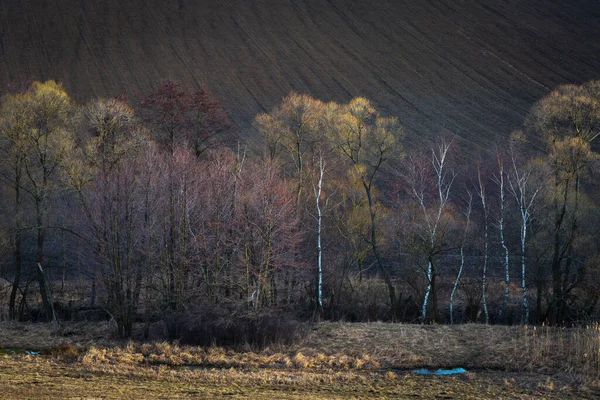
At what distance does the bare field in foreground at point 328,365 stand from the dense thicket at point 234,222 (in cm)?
219

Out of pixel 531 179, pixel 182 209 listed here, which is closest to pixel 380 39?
pixel 531 179

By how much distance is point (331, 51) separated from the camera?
3223 inches

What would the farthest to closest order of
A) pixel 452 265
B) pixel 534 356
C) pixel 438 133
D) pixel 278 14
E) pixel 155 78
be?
1. pixel 278 14
2. pixel 155 78
3. pixel 438 133
4. pixel 452 265
5. pixel 534 356

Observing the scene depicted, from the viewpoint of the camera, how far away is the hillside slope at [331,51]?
68062 mm

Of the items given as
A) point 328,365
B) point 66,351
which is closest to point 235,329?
point 328,365

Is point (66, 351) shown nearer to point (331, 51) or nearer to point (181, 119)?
point (181, 119)

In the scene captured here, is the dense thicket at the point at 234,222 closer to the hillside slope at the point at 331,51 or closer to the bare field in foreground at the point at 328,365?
the bare field in foreground at the point at 328,365

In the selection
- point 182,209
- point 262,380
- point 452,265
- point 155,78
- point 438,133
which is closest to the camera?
point 262,380

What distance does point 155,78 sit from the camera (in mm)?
70562

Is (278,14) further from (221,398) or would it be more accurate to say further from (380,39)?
(221,398)

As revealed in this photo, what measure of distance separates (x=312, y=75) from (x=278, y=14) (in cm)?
2247

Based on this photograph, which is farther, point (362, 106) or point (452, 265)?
point (452, 265)

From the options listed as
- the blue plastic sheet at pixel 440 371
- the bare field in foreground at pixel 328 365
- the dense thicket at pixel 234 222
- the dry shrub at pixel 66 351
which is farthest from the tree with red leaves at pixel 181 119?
the blue plastic sheet at pixel 440 371

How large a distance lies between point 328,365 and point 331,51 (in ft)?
235
